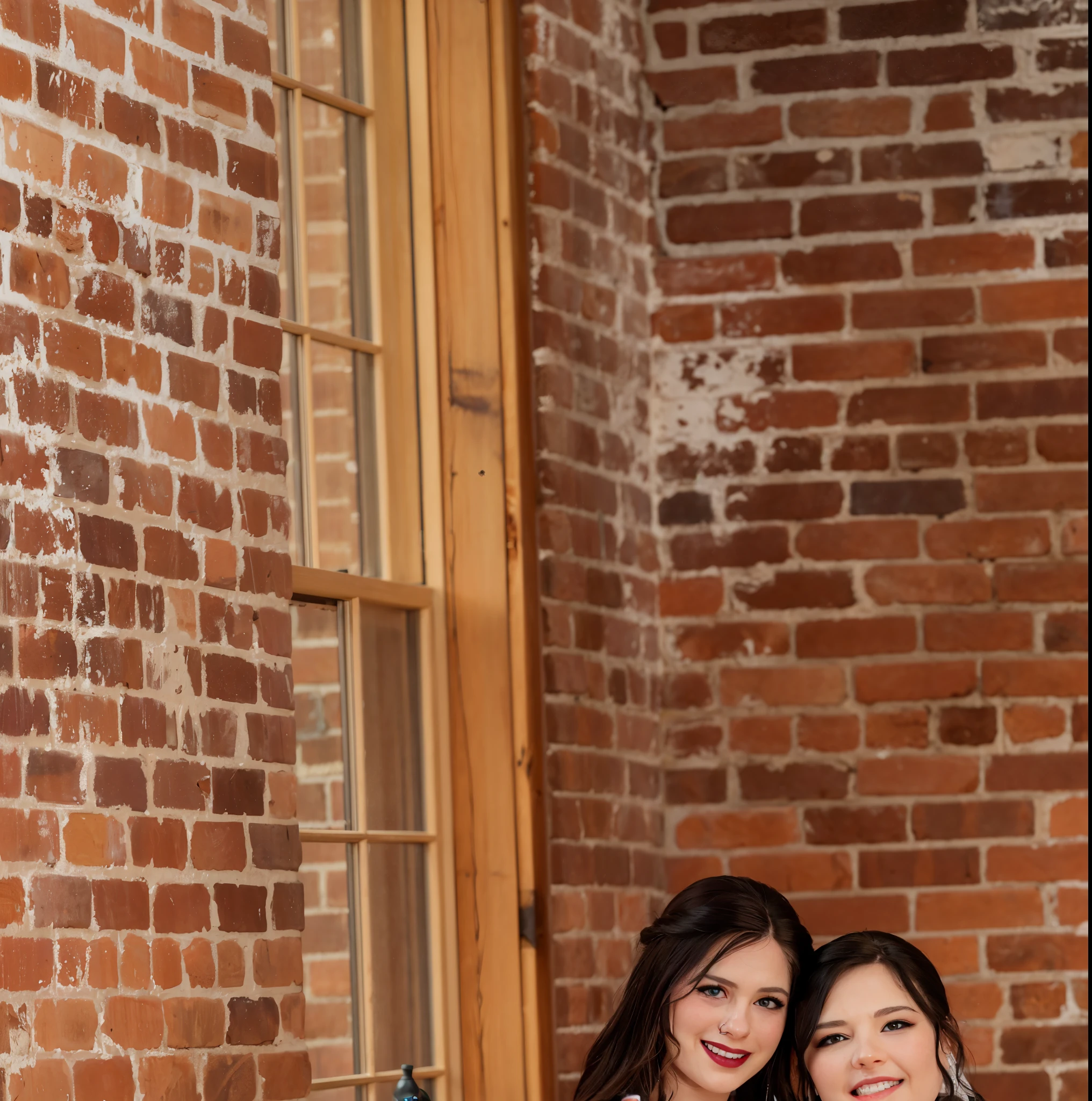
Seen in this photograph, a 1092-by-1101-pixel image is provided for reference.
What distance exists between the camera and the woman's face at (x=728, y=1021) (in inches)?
106

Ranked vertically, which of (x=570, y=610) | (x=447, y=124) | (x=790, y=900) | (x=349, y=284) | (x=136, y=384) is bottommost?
(x=790, y=900)

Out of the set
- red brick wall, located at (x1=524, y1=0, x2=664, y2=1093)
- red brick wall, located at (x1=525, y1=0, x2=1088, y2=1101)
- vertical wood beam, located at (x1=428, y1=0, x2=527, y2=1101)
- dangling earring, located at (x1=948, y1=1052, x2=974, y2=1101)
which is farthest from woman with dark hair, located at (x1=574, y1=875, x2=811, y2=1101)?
red brick wall, located at (x1=525, y1=0, x2=1088, y2=1101)

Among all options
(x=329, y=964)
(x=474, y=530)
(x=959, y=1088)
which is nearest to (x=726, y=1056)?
(x=959, y=1088)

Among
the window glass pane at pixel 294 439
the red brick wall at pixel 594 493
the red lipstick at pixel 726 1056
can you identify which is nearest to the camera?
the red lipstick at pixel 726 1056

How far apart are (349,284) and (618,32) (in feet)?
3.50

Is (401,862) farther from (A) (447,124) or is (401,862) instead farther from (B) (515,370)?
(A) (447,124)

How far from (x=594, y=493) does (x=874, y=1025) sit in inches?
56.4

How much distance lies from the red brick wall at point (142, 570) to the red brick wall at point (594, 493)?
91 cm

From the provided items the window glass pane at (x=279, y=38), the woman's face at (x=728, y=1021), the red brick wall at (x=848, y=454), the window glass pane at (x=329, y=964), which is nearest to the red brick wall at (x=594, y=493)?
the red brick wall at (x=848, y=454)

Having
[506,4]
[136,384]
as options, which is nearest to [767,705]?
[506,4]

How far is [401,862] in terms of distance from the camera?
10.9 ft

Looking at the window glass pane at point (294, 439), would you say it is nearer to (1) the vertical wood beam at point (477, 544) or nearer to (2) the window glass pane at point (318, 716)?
(2) the window glass pane at point (318, 716)

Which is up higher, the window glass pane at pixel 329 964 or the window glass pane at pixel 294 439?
the window glass pane at pixel 294 439

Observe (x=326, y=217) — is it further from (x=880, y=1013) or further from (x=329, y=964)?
(x=880, y=1013)
